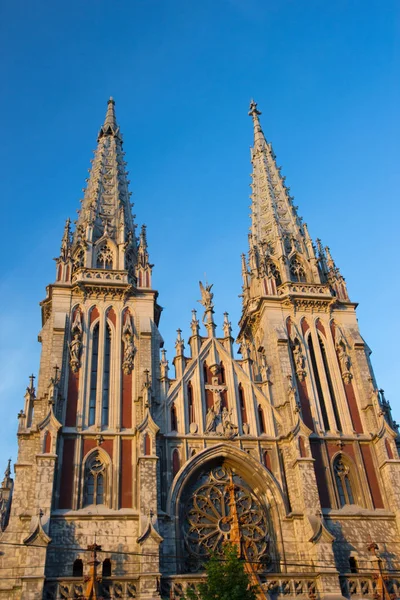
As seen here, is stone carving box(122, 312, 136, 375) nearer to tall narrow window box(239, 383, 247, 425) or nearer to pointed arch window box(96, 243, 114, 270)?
pointed arch window box(96, 243, 114, 270)

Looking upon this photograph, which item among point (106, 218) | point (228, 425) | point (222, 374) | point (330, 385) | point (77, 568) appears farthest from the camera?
point (106, 218)

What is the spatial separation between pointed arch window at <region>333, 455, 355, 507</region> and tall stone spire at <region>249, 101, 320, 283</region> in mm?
9968

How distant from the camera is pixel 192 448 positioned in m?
24.2

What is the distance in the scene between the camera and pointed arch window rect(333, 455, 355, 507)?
79.5ft

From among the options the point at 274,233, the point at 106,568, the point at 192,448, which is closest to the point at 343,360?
the point at 192,448

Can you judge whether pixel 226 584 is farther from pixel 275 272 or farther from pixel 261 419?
pixel 275 272

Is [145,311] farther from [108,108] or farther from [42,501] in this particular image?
[108,108]

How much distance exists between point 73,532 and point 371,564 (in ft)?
35.0

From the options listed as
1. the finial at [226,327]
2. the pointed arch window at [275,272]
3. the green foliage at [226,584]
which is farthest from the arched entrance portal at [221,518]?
the pointed arch window at [275,272]

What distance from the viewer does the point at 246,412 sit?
26.0m

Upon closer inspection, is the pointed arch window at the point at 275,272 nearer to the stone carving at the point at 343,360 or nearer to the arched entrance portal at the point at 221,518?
the stone carving at the point at 343,360

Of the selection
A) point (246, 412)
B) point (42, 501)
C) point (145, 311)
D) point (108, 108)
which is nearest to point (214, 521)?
point (246, 412)

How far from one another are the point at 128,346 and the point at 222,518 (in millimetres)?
8202

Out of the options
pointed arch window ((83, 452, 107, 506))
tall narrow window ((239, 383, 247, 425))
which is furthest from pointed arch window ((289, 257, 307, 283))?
pointed arch window ((83, 452, 107, 506))
